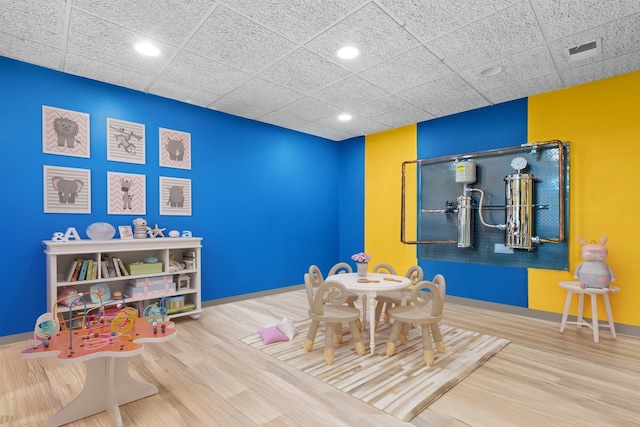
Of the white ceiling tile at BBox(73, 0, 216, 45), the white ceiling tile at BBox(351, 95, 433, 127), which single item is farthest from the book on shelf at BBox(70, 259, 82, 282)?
the white ceiling tile at BBox(351, 95, 433, 127)

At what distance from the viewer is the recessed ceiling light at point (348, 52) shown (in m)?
2.74

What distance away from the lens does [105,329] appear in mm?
2068

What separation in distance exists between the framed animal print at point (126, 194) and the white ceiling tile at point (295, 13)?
2.33 meters

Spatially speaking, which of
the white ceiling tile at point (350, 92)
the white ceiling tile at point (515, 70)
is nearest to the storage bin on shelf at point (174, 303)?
the white ceiling tile at point (350, 92)

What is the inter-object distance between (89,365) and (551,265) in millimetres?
4458

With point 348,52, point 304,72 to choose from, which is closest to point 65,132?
point 304,72

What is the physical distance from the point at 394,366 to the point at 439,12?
2.67m

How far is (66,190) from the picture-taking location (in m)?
3.22

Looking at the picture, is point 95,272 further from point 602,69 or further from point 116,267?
point 602,69

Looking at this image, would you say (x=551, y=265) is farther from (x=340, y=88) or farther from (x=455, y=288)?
(x=340, y=88)

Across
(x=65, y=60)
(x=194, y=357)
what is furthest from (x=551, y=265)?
(x=65, y=60)

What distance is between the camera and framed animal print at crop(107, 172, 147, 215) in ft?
11.5

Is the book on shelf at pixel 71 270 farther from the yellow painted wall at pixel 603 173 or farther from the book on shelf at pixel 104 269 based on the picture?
the yellow painted wall at pixel 603 173

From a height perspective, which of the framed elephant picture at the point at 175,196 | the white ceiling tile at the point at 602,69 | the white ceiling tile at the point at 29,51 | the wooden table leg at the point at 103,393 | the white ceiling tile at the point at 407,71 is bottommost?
the wooden table leg at the point at 103,393
